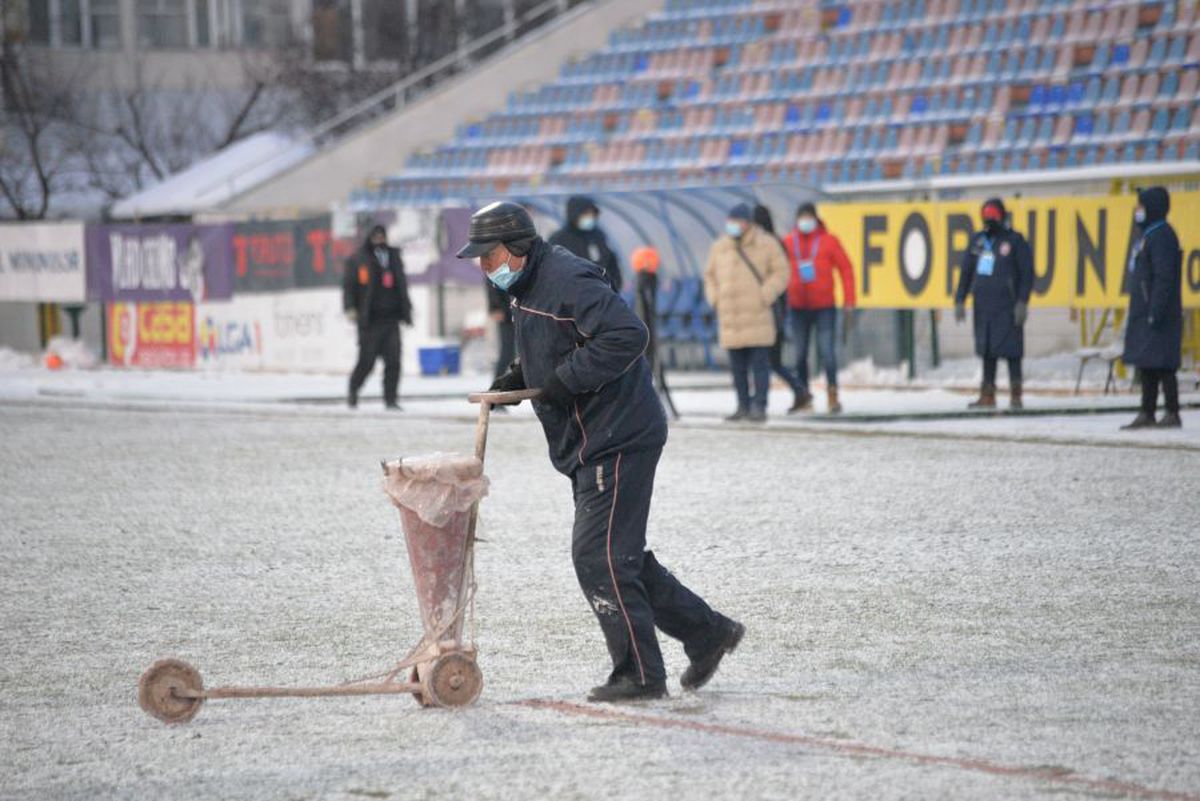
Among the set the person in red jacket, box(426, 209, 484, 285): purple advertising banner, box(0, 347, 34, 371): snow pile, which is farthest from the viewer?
box(0, 347, 34, 371): snow pile

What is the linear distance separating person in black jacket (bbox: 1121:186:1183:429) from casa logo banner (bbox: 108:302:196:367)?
16383 millimetres

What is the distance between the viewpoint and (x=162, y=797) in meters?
5.56

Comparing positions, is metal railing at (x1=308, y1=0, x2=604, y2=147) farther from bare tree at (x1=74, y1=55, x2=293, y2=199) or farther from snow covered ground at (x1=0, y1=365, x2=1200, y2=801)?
snow covered ground at (x1=0, y1=365, x2=1200, y2=801)

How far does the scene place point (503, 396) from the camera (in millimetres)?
6594

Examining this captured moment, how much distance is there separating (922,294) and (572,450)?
1561 centimetres

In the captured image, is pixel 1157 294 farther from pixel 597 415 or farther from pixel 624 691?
pixel 624 691

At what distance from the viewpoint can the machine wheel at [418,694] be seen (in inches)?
260

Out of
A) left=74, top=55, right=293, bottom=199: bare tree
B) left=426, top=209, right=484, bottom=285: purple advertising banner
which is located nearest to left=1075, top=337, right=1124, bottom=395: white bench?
left=426, top=209, right=484, bottom=285: purple advertising banner

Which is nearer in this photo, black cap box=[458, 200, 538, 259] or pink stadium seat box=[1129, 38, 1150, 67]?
black cap box=[458, 200, 538, 259]

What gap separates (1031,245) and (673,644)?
553 inches

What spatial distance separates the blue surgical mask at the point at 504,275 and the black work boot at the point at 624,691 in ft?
4.37

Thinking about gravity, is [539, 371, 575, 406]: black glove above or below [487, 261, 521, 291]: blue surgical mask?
below

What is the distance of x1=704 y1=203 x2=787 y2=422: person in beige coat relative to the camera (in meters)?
17.2

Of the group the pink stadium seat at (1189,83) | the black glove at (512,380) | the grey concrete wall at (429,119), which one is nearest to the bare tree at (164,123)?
the grey concrete wall at (429,119)
